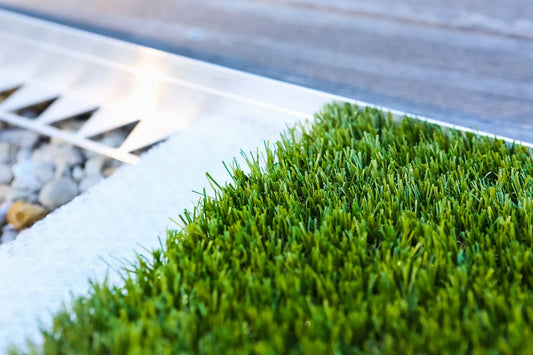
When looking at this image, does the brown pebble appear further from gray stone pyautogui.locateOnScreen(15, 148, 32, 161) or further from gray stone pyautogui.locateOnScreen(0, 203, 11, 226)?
gray stone pyautogui.locateOnScreen(15, 148, 32, 161)

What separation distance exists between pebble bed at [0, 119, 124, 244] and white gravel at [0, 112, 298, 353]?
0.77ft

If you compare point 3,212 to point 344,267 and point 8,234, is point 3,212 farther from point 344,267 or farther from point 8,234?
point 344,267

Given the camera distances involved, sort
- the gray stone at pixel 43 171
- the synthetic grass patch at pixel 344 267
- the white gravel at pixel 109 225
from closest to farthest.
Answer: the synthetic grass patch at pixel 344 267 → the white gravel at pixel 109 225 → the gray stone at pixel 43 171

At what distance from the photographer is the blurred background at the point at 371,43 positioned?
1.99 m

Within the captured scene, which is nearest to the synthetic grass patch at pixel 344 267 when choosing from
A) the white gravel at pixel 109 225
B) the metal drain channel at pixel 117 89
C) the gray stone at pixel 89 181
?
the white gravel at pixel 109 225

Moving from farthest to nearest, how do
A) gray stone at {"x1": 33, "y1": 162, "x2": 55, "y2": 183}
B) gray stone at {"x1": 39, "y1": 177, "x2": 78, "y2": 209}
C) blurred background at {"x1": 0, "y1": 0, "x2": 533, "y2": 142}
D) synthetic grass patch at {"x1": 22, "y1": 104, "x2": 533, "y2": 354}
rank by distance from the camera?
blurred background at {"x1": 0, "y1": 0, "x2": 533, "y2": 142}
gray stone at {"x1": 33, "y1": 162, "x2": 55, "y2": 183}
gray stone at {"x1": 39, "y1": 177, "x2": 78, "y2": 209}
synthetic grass patch at {"x1": 22, "y1": 104, "x2": 533, "y2": 354}

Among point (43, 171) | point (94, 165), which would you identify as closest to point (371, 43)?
point (94, 165)

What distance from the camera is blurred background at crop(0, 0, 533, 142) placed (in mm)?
1988

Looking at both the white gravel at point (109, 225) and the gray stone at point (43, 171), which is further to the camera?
the gray stone at point (43, 171)

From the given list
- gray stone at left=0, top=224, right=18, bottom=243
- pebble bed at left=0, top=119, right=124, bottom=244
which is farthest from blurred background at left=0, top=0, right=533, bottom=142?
gray stone at left=0, top=224, right=18, bottom=243

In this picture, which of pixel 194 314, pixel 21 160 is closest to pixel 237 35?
pixel 21 160

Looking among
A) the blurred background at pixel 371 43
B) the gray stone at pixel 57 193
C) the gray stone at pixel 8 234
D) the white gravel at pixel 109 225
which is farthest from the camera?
the blurred background at pixel 371 43

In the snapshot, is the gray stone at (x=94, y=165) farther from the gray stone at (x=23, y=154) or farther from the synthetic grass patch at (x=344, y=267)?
the synthetic grass patch at (x=344, y=267)

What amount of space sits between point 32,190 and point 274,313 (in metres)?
1.16
